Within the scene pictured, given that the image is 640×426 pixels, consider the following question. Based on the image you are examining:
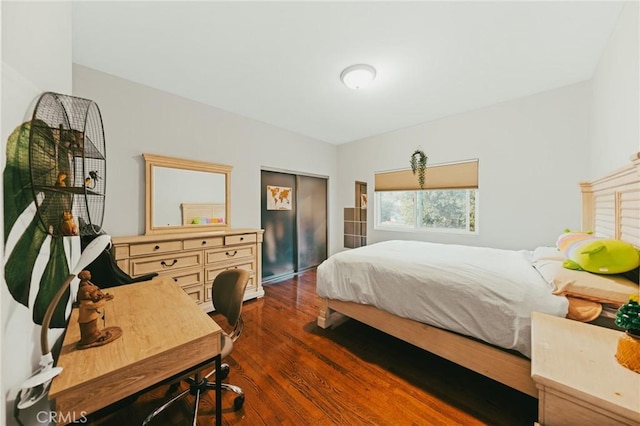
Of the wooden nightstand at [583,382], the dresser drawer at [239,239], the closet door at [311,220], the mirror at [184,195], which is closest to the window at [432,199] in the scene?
the closet door at [311,220]

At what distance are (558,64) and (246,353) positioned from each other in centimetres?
402

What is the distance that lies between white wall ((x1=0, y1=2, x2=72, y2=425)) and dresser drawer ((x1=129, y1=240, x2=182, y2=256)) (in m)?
1.54

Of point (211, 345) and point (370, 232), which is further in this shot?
point (370, 232)

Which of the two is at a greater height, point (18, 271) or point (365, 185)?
point (365, 185)

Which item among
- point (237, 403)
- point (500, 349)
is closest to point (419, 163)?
point (500, 349)

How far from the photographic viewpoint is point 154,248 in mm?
2352

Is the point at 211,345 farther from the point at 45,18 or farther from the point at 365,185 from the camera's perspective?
the point at 365,185

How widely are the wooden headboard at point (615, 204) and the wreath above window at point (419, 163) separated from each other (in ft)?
5.77

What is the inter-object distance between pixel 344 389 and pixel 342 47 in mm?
2711

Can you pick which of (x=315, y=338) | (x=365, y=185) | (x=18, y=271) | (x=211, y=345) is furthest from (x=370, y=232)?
(x=18, y=271)

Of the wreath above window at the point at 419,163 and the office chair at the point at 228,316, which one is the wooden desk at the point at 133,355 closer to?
the office chair at the point at 228,316

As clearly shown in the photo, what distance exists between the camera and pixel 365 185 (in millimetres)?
4535

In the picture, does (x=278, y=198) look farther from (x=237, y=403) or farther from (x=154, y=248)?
(x=237, y=403)

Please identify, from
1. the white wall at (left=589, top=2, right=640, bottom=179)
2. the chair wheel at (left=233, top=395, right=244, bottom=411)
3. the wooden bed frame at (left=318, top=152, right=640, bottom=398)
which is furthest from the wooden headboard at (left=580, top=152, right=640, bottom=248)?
the chair wheel at (left=233, top=395, right=244, bottom=411)
